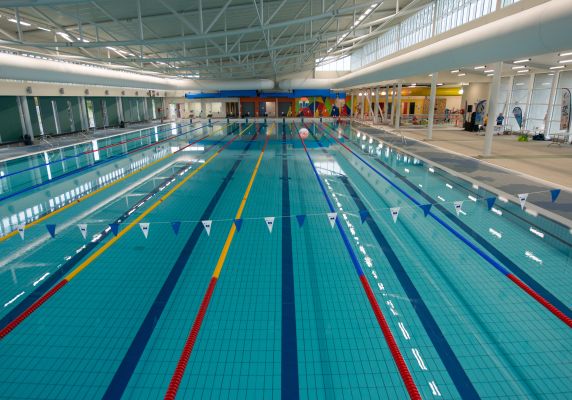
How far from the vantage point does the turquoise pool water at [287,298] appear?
9.30 feet

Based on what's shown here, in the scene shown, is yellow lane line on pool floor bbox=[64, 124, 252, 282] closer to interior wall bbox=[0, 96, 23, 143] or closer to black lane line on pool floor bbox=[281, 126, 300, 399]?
black lane line on pool floor bbox=[281, 126, 300, 399]

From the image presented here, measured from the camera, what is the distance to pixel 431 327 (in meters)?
3.42

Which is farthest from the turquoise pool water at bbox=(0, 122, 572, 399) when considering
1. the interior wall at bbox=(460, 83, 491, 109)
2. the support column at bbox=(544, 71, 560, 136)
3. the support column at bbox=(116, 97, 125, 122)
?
the support column at bbox=(116, 97, 125, 122)

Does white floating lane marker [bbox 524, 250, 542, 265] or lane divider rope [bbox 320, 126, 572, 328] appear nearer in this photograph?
lane divider rope [bbox 320, 126, 572, 328]

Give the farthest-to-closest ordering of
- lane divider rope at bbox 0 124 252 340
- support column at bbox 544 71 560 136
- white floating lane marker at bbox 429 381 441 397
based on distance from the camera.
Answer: support column at bbox 544 71 560 136 → lane divider rope at bbox 0 124 252 340 → white floating lane marker at bbox 429 381 441 397

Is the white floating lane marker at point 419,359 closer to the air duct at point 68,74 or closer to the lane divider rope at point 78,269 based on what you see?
the lane divider rope at point 78,269

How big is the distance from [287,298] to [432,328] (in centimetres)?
149

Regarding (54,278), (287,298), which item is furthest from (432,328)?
(54,278)

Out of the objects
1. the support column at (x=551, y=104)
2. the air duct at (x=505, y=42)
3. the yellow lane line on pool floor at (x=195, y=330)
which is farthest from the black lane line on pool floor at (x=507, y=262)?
the support column at (x=551, y=104)

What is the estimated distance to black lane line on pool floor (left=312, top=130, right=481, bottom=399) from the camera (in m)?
2.75

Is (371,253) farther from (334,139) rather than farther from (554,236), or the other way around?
(334,139)

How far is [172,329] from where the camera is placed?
343 centimetres

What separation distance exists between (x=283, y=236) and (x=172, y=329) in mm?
2491

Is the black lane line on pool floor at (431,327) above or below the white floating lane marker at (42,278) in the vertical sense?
below
